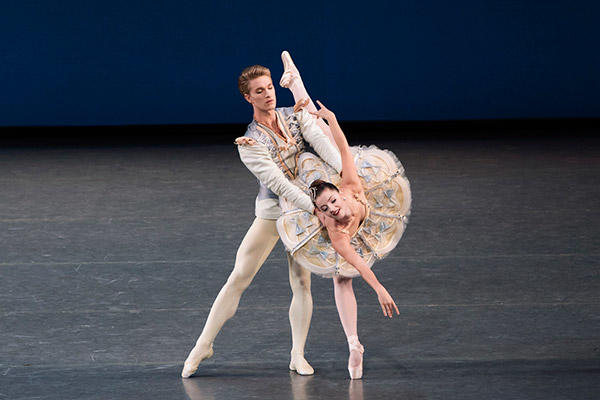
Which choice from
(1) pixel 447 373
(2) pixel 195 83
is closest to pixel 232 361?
(1) pixel 447 373

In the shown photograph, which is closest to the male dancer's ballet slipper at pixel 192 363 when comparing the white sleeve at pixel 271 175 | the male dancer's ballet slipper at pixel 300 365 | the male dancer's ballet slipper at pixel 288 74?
the male dancer's ballet slipper at pixel 300 365

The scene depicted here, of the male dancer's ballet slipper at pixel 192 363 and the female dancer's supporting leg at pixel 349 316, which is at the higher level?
the female dancer's supporting leg at pixel 349 316

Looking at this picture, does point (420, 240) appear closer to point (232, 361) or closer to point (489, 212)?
point (489, 212)

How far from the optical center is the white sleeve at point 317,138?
3.12 m

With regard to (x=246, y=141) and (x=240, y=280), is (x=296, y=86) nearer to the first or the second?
(x=246, y=141)

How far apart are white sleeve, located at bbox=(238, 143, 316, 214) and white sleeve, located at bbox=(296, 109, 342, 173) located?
17cm

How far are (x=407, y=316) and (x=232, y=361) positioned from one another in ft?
2.85

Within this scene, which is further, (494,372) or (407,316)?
(407,316)

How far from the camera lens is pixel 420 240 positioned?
16.9 feet

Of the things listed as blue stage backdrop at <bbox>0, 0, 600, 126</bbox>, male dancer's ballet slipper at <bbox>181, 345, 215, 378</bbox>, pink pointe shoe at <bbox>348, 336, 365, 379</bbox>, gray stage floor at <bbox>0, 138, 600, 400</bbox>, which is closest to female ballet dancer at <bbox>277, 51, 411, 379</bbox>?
pink pointe shoe at <bbox>348, 336, 365, 379</bbox>

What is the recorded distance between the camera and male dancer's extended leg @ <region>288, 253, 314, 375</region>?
3.26m

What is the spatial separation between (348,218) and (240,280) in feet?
1.68

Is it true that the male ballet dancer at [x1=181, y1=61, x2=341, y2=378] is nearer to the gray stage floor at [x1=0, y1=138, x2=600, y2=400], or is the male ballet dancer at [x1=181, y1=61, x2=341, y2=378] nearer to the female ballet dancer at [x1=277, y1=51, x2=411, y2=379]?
the female ballet dancer at [x1=277, y1=51, x2=411, y2=379]

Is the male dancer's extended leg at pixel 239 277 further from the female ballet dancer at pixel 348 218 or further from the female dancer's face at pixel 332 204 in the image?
the female dancer's face at pixel 332 204
